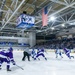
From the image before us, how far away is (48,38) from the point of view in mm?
40438

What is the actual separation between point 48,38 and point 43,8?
29361 mm

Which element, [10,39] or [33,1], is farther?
[10,39]

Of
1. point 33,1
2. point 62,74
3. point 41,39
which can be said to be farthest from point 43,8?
point 41,39

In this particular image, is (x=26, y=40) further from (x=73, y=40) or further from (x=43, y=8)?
(x=43, y=8)

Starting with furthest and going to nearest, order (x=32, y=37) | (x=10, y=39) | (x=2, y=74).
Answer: (x=10, y=39), (x=32, y=37), (x=2, y=74)

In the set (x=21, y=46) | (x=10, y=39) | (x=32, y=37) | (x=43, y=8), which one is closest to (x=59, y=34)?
(x=32, y=37)

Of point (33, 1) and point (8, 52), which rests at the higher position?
point (33, 1)

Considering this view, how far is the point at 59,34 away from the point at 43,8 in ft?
76.2

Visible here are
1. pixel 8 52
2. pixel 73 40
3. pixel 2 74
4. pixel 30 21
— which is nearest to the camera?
pixel 2 74

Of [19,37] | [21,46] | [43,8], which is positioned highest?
[43,8]

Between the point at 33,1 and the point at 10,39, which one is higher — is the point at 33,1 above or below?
above

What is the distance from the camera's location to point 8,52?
5.80 meters

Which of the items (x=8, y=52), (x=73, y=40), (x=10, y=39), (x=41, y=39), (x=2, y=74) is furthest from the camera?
(x=41, y=39)

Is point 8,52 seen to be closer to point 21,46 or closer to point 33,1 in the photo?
point 33,1
